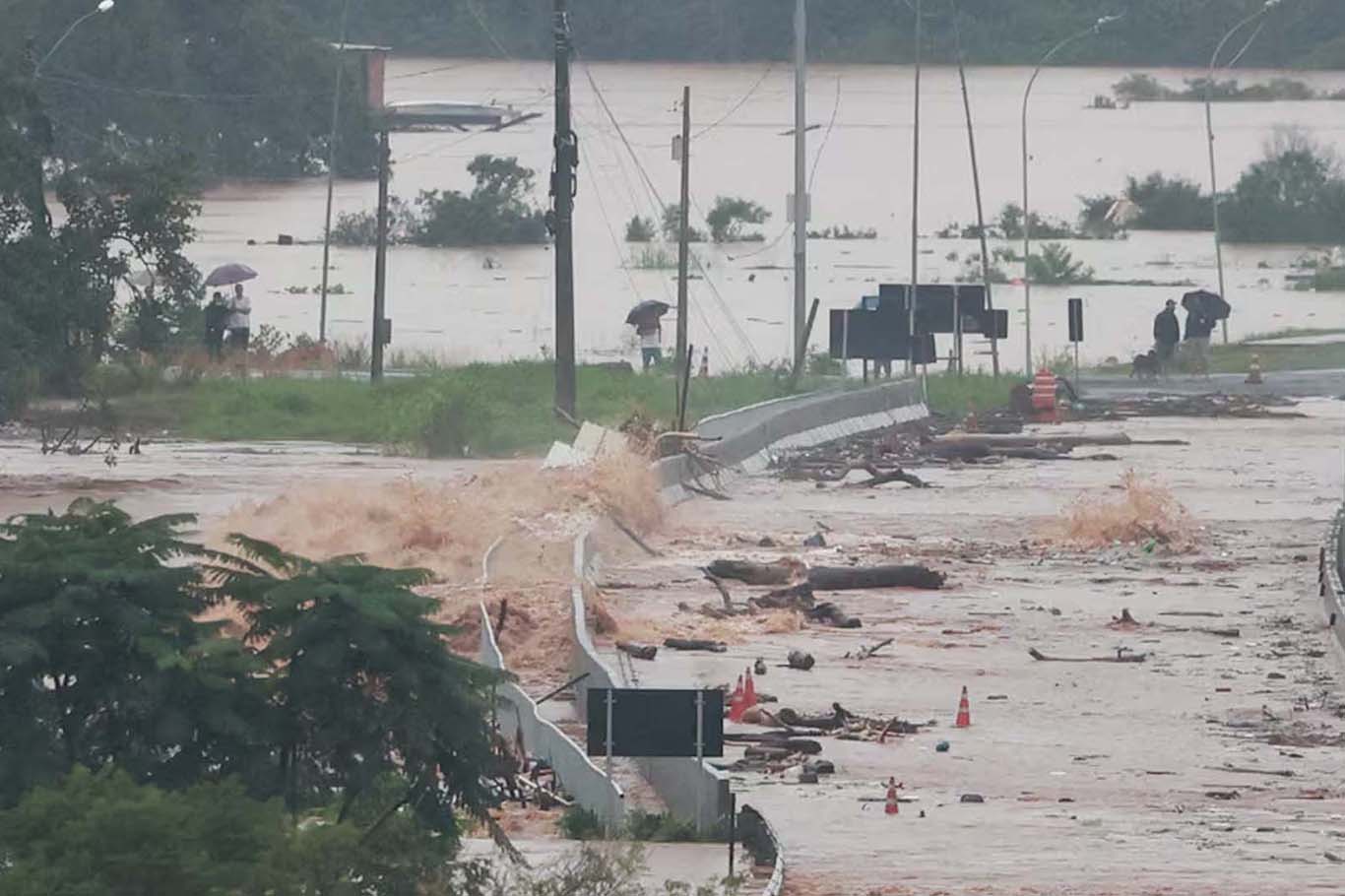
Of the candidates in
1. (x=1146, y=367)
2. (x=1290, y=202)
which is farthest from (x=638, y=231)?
(x=1146, y=367)

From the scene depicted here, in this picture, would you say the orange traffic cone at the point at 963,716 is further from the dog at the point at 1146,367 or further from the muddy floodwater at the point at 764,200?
the dog at the point at 1146,367

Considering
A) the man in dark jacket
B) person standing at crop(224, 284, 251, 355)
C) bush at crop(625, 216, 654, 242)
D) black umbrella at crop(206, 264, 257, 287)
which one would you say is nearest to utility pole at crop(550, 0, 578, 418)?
person standing at crop(224, 284, 251, 355)

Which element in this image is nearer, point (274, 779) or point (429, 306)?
point (274, 779)

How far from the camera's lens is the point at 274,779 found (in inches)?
614

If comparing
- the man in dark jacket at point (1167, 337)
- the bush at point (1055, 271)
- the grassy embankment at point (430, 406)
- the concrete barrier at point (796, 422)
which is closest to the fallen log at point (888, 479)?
the concrete barrier at point (796, 422)

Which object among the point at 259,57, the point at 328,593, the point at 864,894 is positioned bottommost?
the point at 864,894

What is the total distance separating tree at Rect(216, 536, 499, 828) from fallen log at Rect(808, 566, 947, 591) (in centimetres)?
1770

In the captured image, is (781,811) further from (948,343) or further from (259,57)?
(259,57)

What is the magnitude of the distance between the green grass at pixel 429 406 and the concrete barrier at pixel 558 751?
21327mm

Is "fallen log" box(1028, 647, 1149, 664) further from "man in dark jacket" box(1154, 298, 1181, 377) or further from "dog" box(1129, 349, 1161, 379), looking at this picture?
"man in dark jacket" box(1154, 298, 1181, 377)

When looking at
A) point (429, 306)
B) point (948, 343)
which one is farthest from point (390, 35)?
point (948, 343)

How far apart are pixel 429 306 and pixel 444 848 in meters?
76.6

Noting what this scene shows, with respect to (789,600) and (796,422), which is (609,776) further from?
(796,422)

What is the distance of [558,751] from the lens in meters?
21.2
